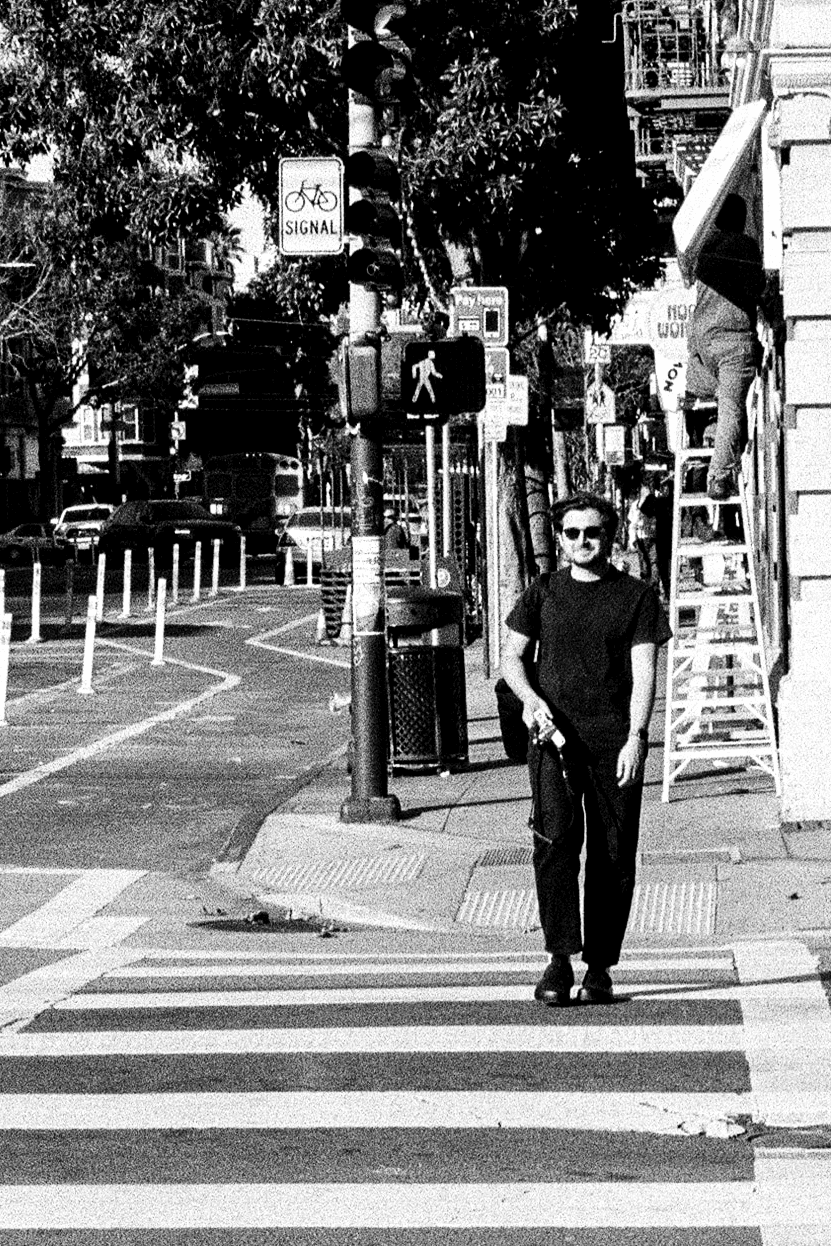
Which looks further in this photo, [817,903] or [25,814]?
[25,814]

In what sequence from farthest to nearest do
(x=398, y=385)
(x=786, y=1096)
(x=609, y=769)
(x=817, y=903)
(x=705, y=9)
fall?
(x=705, y=9) < (x=398, y=385) < (x=817, y=903) < (x=609, y=769) < (x=786, y=1096)

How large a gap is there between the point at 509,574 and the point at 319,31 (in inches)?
239

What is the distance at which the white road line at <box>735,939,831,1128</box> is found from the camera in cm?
718

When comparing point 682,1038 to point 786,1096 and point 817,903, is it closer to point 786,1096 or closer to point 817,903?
point 786,1096

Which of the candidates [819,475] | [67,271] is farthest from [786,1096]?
[67,271]

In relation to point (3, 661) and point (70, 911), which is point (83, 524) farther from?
Answer: point (70, 911)

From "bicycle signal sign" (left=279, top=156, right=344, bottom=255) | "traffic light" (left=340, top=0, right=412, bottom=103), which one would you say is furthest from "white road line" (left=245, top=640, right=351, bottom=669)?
"traffic light" (left=340, top=0, right=412, bottom=103)

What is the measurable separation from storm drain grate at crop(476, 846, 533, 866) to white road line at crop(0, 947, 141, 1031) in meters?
2.48

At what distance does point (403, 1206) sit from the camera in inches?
239

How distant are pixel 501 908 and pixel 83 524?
62.4m

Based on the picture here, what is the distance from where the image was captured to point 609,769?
881 cm

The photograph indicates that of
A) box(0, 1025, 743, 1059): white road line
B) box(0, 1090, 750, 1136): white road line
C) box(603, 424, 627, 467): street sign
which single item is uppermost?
box(603, 424, 627, 467): street sign

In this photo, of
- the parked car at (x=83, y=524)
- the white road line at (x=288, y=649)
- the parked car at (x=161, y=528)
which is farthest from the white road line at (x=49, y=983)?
the parked car at (x=83, y=524)

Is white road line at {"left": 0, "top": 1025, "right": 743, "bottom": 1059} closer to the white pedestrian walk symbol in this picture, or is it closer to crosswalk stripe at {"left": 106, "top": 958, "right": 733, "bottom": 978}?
crosswalk stripe at {"left": 106, "top": 958, "right": 733, "bottom": 978}
